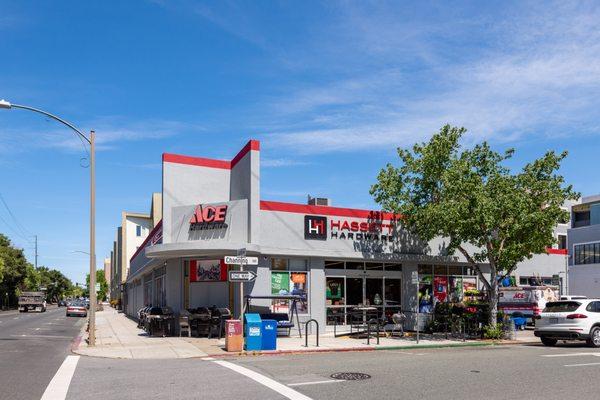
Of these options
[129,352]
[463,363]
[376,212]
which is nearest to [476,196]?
→ [376,212]

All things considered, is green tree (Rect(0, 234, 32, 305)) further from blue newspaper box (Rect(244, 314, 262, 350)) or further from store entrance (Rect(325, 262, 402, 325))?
blue newspaper box (Rect(244, 314, 262, 350))

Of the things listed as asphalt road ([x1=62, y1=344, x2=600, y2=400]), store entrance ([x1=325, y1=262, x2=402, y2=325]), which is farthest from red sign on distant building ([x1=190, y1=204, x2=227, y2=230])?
asphalt road ([x1=62, y1=344, x2=600, y2=400])

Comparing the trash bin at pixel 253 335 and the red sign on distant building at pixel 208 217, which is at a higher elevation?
the red sign on distant building at pixel 208 217

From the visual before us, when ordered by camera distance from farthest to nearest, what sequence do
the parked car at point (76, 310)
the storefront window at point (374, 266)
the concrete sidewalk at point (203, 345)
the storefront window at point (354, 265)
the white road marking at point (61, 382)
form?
the parked car at point (76, 310), the storefront window at point (374, 266), the storefront window at point (354, 265), the concrete sidewalk at point (203, 345), the white road marking at point (61, 382)

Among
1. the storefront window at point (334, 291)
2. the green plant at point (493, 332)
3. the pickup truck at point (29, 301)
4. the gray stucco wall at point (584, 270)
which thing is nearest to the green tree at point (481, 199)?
the green plant at point (493, 332)

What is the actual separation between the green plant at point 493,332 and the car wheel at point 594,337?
10.7 feet

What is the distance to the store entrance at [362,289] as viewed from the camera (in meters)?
23.5

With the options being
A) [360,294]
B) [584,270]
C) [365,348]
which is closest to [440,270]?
[360,294]

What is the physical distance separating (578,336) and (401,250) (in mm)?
8161

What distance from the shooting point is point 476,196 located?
2030 centimetres

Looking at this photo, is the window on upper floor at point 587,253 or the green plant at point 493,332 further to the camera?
the window on upper floor at point 587,253

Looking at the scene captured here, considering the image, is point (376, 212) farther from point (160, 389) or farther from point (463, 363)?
point (160, 389)

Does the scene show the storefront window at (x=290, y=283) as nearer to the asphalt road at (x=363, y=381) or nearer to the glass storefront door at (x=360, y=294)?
the glass storefront door at (x=360, y=294)

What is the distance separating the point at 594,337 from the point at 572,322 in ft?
2.70
